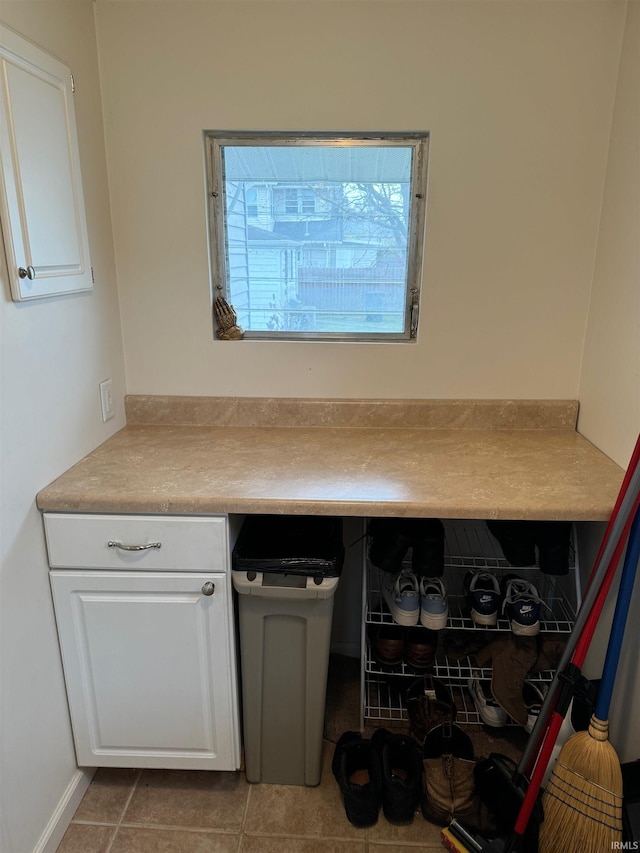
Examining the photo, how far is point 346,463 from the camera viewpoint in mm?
1659

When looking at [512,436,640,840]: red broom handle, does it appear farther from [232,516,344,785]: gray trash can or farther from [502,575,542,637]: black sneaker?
[232,516,344,785]: gray trash can

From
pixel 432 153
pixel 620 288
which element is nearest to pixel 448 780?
pixel 620 288

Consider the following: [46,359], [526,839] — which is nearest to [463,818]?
[526,839]

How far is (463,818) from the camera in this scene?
1567 mm

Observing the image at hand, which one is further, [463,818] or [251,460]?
[251,460]

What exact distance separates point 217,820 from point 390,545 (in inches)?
35.7

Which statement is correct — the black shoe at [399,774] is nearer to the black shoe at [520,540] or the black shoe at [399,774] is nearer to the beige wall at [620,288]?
the black shoe at [520,540]

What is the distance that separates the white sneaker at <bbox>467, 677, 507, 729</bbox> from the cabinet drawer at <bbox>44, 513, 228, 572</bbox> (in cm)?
102

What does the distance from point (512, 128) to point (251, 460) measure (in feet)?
4.21

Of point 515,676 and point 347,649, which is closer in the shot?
point 515,676

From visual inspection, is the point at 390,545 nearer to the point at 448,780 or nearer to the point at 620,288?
the point at 448,780

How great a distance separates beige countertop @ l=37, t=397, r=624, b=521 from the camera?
1.40m

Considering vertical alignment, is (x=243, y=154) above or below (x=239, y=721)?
A: above

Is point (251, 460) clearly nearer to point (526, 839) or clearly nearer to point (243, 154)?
point (243, 154)
